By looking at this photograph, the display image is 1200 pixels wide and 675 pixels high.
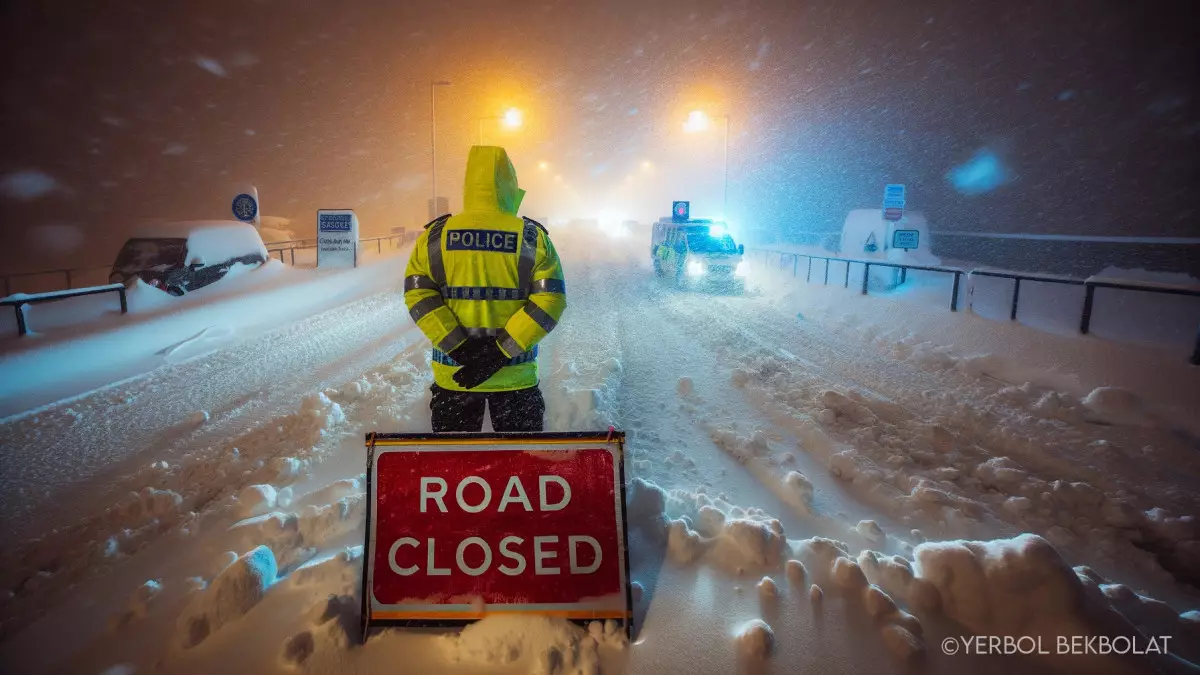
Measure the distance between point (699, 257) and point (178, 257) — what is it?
1373cm

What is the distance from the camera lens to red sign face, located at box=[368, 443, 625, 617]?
2547 mm

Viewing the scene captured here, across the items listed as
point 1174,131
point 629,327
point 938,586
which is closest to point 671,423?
point 938,586

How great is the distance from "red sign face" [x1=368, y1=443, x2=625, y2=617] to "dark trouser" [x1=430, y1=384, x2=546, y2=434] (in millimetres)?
697

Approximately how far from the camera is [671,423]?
224 inches

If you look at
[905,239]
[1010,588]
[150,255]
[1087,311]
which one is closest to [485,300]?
[1010,588]

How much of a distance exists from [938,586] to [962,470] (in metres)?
2.41

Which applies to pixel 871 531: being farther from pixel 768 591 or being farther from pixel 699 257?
pixel 699 257

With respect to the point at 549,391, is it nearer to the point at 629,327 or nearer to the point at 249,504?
the point at 249,504

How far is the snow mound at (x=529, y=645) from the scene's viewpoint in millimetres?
2404

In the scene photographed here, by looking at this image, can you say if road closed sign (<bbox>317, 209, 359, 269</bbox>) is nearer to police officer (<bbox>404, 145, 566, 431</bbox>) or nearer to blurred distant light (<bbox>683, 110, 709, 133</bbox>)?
police officer (<bbox>404, 145, 566, 431</bbox>)

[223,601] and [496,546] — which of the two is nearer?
[496,546]

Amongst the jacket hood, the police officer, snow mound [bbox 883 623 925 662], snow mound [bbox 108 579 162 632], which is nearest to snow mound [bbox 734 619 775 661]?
snow mound [bbox 883 623 925 662]

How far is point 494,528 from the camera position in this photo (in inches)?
103

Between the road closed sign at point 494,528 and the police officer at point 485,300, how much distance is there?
0.51m
